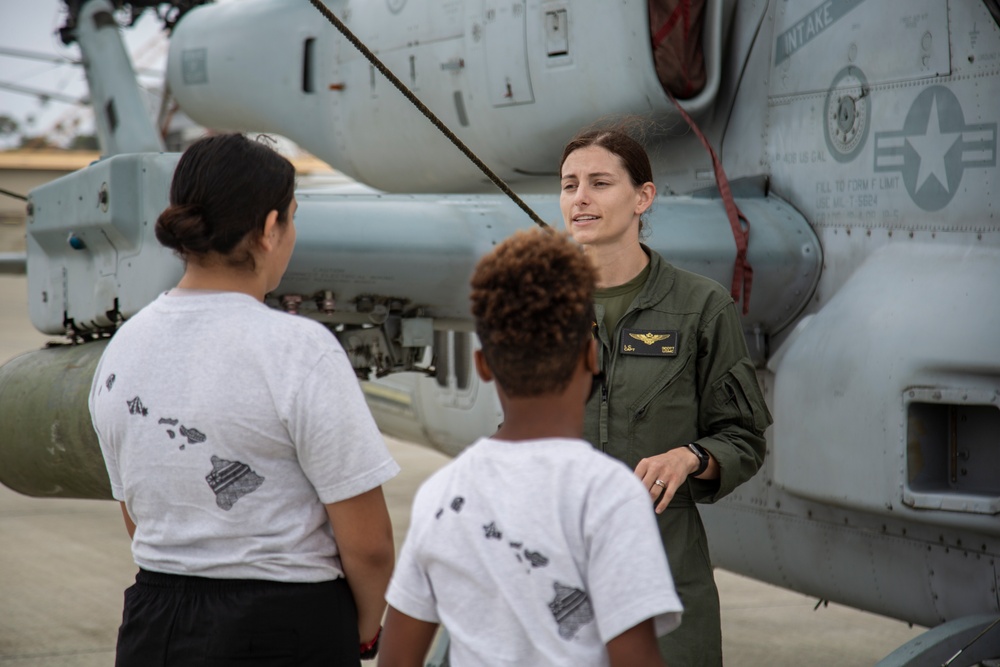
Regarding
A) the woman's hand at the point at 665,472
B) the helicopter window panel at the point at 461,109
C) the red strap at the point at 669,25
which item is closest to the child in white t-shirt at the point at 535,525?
the woman's hand at the point at 665,472

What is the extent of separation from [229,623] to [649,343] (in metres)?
1.00

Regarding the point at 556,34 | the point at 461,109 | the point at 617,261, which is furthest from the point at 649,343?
the point at 461,109

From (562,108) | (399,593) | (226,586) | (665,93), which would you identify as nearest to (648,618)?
(399,593)

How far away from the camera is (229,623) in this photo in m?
1.83

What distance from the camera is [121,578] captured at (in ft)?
20.5

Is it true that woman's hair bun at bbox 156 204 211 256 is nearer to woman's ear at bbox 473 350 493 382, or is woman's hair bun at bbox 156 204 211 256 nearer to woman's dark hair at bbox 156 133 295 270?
woman's dark hair at bbox 156 133 295 270

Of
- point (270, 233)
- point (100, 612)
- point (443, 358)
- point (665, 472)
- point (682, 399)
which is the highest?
point (270, 233)

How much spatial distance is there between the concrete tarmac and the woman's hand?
9.45 feet

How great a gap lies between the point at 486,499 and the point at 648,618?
0.84ft

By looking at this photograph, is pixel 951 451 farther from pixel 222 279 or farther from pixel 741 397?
pixel 222 279

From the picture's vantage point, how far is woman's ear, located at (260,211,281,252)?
191 centimetres

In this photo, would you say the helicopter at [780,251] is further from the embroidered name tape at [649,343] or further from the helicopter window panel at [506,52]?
the embroidered name tape at [649,343]

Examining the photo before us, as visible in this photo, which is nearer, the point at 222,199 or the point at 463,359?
the point at 222,199

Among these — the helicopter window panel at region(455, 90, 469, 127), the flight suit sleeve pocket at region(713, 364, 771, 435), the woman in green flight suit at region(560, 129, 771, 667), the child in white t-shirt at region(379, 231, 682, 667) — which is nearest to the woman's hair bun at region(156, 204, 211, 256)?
the child in white t-shirt at region(379, 231, 682, 667)
